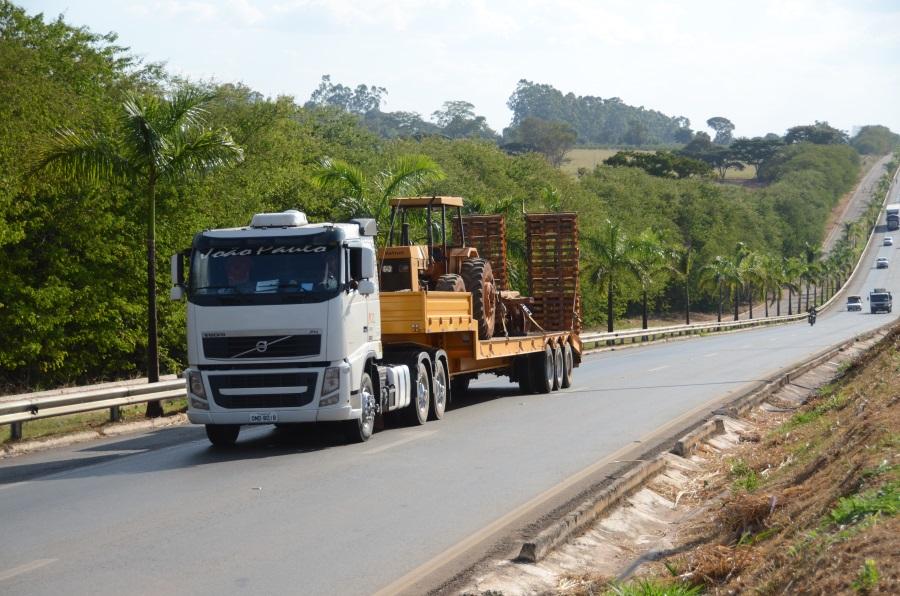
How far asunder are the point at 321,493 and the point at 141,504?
1763 mm

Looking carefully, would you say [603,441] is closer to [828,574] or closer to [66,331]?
[828,574]

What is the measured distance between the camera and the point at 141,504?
1153cm

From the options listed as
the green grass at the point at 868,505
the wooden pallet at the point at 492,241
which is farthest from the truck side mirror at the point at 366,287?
the wooden pallet at the point at 492,241

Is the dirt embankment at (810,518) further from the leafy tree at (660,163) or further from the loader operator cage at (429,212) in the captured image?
the leafy tree at (660,163)

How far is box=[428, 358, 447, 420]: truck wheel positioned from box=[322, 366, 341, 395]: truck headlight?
12.2ft

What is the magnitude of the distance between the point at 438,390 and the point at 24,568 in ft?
35.2

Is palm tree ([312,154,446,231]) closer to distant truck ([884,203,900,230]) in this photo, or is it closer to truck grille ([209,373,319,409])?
truck grille ([209,373,319,409])

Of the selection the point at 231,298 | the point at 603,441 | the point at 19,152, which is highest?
the point at 19,152

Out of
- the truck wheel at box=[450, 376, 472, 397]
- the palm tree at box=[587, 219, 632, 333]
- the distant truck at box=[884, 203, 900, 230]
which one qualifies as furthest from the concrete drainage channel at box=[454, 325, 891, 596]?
the distant truck at box=[884, 203, 900, 230]

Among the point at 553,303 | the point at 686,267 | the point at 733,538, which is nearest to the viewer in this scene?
the point at 733,538

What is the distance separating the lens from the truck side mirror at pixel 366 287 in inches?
605

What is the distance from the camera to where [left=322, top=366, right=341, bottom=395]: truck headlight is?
1498 cm

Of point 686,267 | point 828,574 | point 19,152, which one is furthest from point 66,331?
→ point 686,267

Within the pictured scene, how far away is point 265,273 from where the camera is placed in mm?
15141
